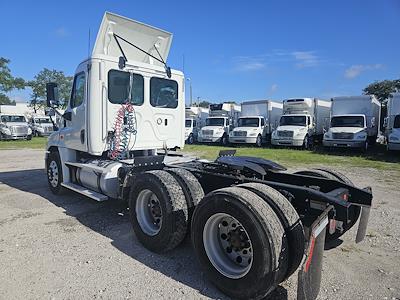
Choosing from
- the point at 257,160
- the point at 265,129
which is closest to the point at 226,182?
the point at 257,160

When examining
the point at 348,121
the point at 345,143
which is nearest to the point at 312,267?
the point at 345,143

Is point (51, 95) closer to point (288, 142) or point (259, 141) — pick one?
point (288, 142)

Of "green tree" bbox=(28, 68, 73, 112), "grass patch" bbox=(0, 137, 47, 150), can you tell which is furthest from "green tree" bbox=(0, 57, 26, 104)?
"grass patch" bbox=(0, 137, 47, 150)

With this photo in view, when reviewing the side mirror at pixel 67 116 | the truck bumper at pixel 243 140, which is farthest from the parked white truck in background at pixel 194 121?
the side mirror at pixel 67 116

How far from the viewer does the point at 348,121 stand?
19406 millimetres

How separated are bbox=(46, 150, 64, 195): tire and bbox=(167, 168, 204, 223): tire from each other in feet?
12.3

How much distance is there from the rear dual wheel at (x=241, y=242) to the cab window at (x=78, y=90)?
3.95 metres

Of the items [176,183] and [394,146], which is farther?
[394,146]

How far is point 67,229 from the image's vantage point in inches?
200

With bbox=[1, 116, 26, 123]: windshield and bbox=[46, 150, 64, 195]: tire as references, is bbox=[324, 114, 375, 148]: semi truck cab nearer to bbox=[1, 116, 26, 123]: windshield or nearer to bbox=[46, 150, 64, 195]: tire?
bbox=[46, 150, 64, 195]: tire

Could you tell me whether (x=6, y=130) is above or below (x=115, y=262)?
above

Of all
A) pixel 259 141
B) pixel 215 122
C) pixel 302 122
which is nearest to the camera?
pixel 302 122

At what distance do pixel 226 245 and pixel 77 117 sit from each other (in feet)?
14.1

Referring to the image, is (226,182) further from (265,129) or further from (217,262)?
(265,129)
